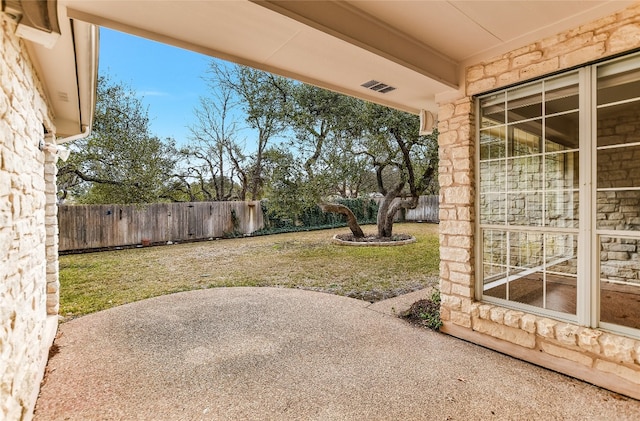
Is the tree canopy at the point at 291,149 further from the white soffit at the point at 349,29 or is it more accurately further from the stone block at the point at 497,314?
the stone block at the point at 497,314

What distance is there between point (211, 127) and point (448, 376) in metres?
15.3

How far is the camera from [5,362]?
162 cm

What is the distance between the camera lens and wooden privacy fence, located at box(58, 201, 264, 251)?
9.05 meters

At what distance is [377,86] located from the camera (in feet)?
11.2

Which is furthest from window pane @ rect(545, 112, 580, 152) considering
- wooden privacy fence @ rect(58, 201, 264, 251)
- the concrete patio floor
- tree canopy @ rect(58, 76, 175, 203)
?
wooden privacy fence @ rect(58, 201, 264, 251)

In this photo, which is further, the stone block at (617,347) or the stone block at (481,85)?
the stone block at (481,85)

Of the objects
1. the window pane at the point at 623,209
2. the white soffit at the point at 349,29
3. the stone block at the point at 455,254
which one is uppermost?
the white soffit at the point at 349,29

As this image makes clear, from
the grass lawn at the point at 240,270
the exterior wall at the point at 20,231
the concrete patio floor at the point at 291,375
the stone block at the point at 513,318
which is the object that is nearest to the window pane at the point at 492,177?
the stone block at the point at 513,318

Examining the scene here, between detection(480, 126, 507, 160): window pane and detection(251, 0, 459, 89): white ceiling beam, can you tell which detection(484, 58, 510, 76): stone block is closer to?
detection(251, 0, 459, 89): white ceiling beam

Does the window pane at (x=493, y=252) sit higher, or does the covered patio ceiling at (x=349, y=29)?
the covered patio ceiling at (x=349, y=29)

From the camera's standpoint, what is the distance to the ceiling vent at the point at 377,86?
3326 mm

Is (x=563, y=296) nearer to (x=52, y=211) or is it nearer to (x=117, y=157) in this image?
(x=52, y=211)

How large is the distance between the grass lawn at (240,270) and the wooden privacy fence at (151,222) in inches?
23.0

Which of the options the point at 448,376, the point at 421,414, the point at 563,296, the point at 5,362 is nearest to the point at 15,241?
the point at 5,362
